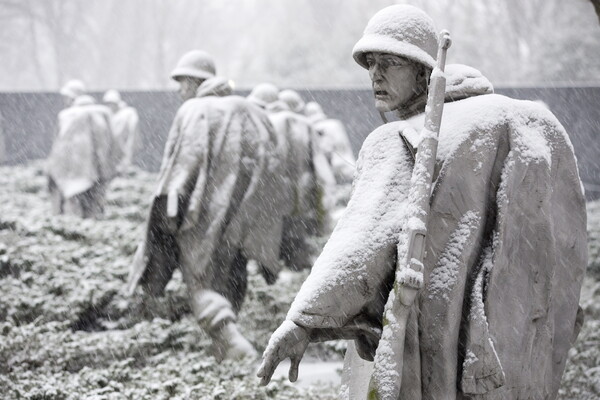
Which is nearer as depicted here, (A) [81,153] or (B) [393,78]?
(B) [393,78]

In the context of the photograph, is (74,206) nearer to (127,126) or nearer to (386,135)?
(127,126)

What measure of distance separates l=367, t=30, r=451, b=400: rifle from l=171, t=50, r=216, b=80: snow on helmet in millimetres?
6075

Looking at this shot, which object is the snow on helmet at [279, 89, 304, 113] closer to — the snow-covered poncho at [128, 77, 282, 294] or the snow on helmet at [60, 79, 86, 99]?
the snow-covered poncho at [128, 77, 282, 294]

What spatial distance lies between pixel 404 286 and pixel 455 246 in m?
0.30

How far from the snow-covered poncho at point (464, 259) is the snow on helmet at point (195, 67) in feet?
18.5

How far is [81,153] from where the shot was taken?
58.3ft

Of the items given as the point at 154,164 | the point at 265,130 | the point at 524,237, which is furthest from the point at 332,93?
the point at 524,237

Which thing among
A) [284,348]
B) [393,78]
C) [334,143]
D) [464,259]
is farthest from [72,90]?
[464,259]

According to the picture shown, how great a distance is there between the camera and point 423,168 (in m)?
3.42

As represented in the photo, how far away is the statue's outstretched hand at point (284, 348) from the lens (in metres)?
3.43

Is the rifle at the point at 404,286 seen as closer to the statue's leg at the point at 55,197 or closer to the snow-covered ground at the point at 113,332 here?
the snow-covered ground at the point at 113,332

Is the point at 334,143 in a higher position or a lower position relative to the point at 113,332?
lower

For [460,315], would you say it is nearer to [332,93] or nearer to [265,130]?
[265,130]

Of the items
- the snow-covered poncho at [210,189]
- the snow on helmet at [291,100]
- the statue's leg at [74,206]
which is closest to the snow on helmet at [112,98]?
the statue's leg at [74,206]
